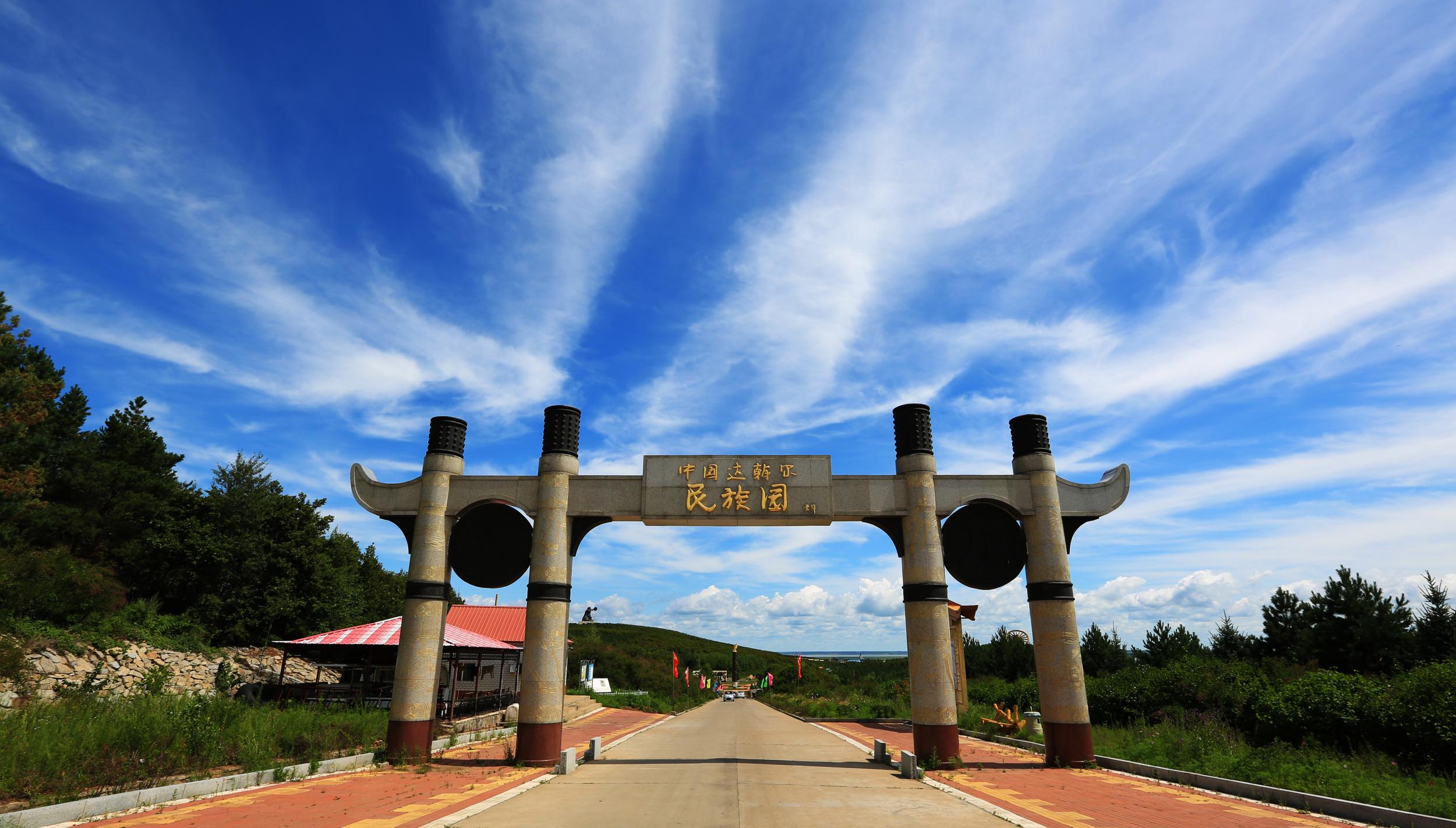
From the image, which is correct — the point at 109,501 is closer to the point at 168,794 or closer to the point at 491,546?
the point at 491,546

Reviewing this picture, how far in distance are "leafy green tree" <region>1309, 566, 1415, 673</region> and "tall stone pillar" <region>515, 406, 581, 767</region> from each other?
38.3 meters

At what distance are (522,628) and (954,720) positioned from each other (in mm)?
34440

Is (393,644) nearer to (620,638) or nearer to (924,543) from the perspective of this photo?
(924,543)

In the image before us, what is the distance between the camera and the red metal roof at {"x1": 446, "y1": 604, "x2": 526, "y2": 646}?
1673 inches

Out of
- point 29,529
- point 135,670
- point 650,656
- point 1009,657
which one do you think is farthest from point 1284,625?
point 650,656

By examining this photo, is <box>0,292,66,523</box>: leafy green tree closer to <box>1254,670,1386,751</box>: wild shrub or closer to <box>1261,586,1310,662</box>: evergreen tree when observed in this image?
<box>1254,670,1386,751</box>: wild shrub

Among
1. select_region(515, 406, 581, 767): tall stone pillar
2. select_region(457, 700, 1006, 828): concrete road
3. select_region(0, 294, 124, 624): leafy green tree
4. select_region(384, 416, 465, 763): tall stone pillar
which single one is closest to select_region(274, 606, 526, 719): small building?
select_region(384, 416, 465, 763): tall stone pillar

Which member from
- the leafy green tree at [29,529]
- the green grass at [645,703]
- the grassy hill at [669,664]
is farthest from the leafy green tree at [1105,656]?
the leafy green tree at [29,529]

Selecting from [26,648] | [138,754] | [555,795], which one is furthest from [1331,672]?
[26,648]

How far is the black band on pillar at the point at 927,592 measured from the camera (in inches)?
614

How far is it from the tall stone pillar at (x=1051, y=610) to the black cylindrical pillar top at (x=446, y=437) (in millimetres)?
13732

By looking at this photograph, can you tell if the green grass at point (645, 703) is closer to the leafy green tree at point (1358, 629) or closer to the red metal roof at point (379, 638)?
the red metal roof at point (379, 638)

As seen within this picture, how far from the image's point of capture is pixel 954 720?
602 inches

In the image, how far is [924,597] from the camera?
Result: 15.6 metres
